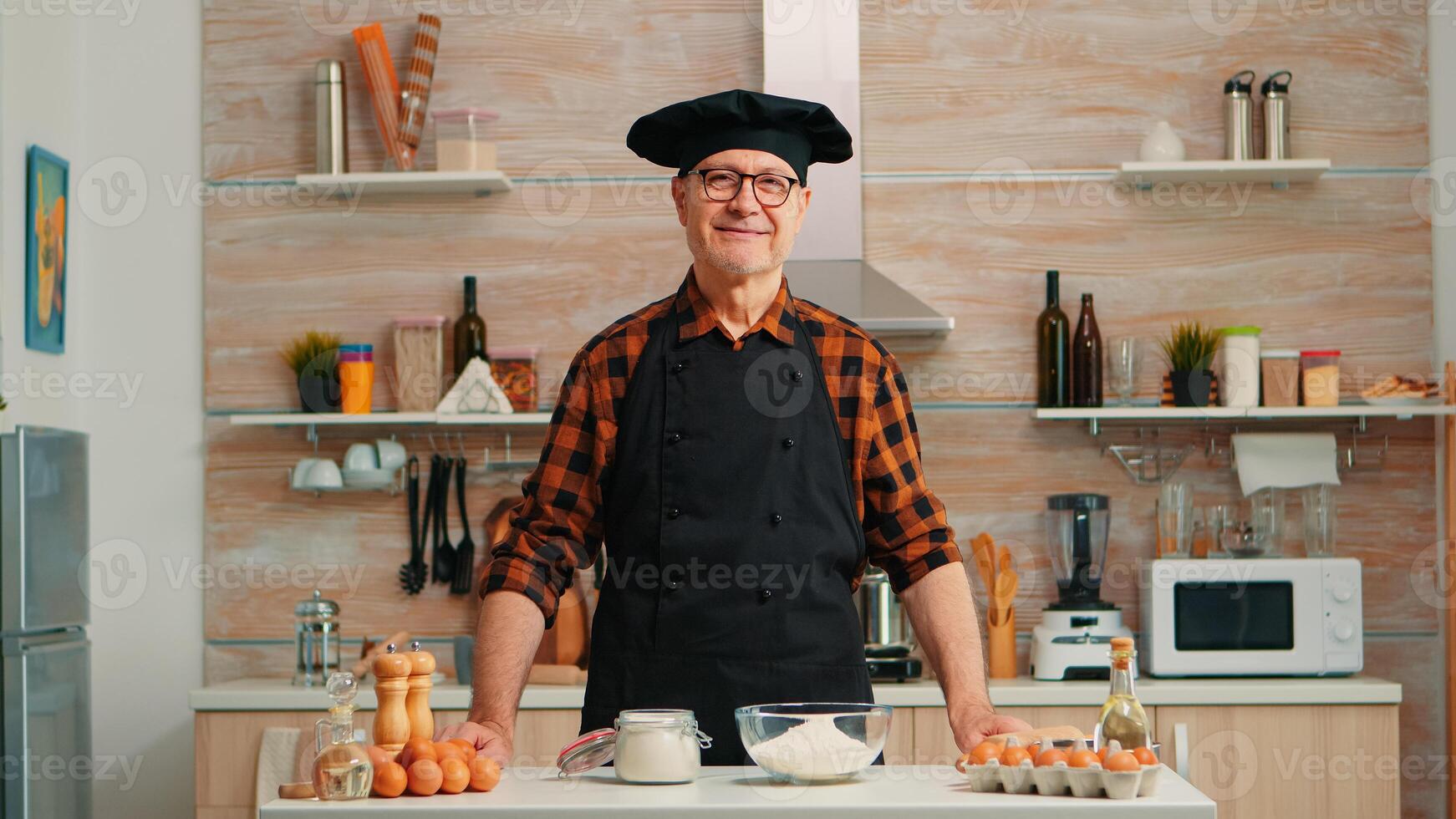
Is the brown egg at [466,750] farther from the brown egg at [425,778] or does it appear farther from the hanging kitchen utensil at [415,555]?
the hanging kitchen utensil at [415,555]

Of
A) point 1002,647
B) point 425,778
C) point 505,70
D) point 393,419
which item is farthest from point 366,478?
point 425,778

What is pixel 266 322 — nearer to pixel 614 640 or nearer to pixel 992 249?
pixel 992 249

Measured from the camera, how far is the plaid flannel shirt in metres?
1.89

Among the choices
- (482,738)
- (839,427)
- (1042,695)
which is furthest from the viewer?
(1042,695)

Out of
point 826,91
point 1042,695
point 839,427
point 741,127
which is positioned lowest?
point 1042,695

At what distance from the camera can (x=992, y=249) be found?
3.77 m

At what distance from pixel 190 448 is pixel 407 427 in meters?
0.58

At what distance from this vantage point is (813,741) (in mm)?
1389

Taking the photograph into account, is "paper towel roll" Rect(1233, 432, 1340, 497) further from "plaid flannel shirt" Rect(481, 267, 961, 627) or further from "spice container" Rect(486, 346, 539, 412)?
"plaid flannel shirt" Rect(481, 267, 961, 627)

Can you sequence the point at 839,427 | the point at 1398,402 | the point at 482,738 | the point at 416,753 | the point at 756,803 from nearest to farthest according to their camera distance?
the point at 756,803
the point at 416,753
the point at 482,738
the point at 839,427
the point at 1398,402

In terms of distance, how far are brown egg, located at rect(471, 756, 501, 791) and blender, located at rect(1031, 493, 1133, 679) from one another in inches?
88.5

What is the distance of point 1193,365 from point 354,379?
2101mm

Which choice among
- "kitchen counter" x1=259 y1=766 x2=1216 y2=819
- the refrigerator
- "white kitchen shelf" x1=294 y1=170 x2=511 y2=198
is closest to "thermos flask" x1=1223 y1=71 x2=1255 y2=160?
"white kitchen shelf" x1=294 y1=170 x2=511 y2=198

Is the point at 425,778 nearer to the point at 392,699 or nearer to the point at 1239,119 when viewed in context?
the point at 392,699
